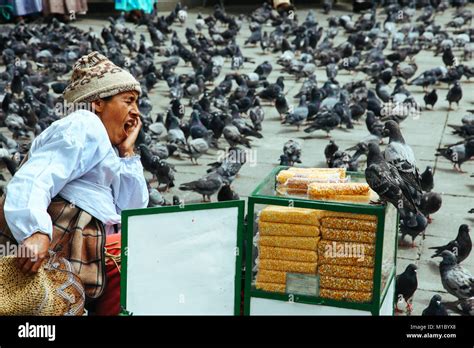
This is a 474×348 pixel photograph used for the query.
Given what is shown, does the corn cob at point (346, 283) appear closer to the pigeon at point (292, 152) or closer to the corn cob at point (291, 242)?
the corn cob at point (291, 242)

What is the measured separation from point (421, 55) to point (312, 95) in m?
5.47

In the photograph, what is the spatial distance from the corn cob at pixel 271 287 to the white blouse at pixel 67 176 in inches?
32.0

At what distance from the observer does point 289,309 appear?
4.27 meters

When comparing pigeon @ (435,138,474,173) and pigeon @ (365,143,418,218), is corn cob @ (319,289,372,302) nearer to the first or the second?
pigeon @ (365,143,418,218)

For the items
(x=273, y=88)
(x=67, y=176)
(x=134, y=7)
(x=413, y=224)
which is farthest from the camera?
(x=134, y=7)

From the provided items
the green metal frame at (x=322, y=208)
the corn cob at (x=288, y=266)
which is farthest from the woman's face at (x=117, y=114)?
the corn cob at (x=288, y=266)

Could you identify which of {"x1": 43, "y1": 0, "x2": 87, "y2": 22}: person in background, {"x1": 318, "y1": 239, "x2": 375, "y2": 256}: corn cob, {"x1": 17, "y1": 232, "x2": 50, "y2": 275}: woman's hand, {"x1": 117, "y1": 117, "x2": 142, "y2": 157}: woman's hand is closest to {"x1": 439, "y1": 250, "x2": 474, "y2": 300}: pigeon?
{"x1": 318, "y1": 239, "x2": 375, "y2": 256}: corn cob

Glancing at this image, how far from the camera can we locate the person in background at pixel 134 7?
68.0 ft

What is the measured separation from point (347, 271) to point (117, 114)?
142cm

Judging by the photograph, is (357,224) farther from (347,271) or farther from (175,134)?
(175,134)

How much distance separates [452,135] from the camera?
11242 mm

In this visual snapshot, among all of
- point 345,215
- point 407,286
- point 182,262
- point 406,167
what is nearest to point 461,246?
point 407,286

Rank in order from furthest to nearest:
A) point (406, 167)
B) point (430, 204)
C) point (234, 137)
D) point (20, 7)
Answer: point (20, 7) → point (234, 137) → point (430, 204) → point (406, 167)

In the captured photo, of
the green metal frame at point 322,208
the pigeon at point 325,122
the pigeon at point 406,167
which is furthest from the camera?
the pigeon at point 325,122
